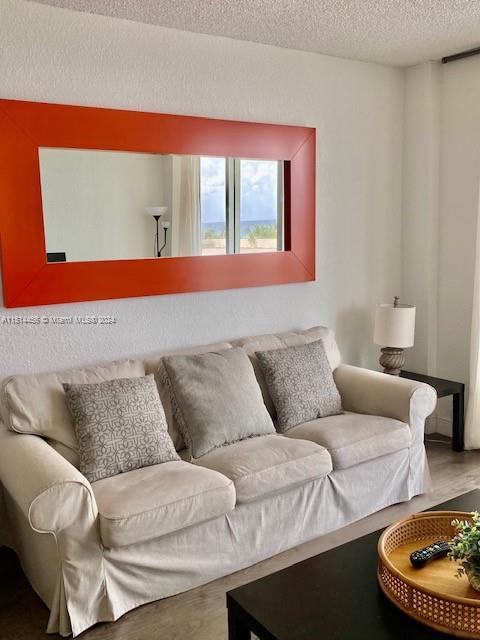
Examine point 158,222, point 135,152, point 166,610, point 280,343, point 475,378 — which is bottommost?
point 166,610

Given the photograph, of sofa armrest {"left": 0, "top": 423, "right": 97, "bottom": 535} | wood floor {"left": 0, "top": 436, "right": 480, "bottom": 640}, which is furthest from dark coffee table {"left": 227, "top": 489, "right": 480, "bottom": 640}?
sofa armrest {"left": 0, "top": 423, "right": 97, "bottom": 535}

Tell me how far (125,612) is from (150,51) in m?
2.60

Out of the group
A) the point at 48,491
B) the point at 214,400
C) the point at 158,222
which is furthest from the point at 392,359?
the point at 48,491

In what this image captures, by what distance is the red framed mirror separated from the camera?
2.81 metres

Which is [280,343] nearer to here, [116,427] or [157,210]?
[157,210]

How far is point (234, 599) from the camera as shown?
1856 mm

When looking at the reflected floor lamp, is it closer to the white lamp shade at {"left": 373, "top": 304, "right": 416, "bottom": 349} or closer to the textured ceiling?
the textured ceiling

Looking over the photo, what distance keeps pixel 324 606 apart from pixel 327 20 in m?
2.71

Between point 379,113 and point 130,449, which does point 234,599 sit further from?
point 379,113

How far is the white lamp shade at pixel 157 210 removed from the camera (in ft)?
10.5

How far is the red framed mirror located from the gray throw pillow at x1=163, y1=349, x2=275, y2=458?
0.49 meters

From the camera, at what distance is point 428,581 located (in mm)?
1847

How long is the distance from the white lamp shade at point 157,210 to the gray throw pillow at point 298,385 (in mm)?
900

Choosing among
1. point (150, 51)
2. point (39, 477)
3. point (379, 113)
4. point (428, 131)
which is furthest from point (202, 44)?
point (39, 477)
